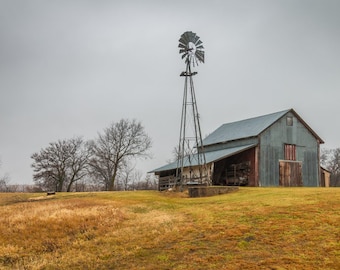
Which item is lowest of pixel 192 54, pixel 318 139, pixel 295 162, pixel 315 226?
pixel 315 226

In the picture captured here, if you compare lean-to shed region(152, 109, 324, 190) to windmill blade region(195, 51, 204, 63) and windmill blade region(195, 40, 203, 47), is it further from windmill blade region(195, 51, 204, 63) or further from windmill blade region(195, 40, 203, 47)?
windmill blade region(195, 40, 203, 47)

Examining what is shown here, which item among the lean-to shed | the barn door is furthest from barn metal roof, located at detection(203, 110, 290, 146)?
the barn door

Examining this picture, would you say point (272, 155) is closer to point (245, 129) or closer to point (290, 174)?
point (290, 174)

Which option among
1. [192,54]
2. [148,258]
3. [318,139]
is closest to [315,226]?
[148,258]

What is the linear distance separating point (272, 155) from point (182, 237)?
22.8 meters

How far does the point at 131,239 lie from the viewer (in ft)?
46.6

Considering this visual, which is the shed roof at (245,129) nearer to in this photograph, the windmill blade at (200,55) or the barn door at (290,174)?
the barn door at (290,174)

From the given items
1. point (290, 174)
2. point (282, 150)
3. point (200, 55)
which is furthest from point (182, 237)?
point (290, 174)

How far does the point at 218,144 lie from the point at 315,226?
2724cm

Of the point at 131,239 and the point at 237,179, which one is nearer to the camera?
the point at 131,239

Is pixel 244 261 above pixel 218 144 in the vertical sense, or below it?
below

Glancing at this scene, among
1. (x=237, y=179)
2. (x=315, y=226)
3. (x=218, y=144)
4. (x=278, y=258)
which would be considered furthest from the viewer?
(x=218, y=144)

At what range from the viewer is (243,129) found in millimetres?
39031

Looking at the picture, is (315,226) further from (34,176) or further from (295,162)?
(34,176)
